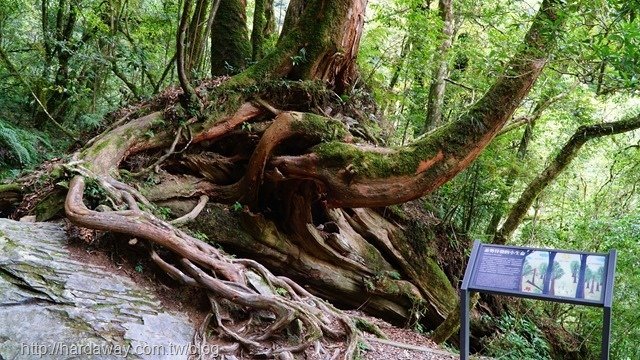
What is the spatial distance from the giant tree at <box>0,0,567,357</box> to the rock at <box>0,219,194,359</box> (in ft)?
1.16

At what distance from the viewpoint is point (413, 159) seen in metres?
5.16

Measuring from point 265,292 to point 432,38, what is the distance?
5704mm

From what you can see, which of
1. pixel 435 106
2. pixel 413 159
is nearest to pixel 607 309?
pixel 413 159

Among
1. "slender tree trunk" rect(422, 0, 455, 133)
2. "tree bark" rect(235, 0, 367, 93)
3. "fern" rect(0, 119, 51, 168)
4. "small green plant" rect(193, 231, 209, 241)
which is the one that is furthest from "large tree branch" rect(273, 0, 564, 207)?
"fern" rect(0, 119, 51, 168)

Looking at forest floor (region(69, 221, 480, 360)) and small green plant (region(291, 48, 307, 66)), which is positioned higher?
small green plant (region(291, 48, 307, 66))

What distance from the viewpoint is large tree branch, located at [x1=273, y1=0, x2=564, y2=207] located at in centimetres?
509

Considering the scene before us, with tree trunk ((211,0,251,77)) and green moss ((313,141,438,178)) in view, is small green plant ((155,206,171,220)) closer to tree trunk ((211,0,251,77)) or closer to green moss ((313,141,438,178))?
green moss ((313,141,438,178))

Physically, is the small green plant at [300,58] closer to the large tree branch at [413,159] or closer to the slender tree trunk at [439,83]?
the large tree branch at [413,159]

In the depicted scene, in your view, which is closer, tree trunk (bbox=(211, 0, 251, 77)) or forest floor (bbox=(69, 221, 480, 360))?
forest floor (bbox=(69, 221, 480, 360))

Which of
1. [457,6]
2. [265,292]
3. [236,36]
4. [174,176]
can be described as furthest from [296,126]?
[457,6]

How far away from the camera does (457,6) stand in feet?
33.6

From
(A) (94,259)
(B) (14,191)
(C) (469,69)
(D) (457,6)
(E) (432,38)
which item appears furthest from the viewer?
(D) (457,6)

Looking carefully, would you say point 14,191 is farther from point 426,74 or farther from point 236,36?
point 426,74

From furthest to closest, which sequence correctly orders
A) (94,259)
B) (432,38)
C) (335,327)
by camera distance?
(432,38), (335,327), (94,259)
